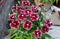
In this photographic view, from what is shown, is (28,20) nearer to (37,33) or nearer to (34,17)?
(34,17)

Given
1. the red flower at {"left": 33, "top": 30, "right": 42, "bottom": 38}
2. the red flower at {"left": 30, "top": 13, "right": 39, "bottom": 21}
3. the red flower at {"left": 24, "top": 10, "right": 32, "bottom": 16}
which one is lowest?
the red flower at {"left": 33, "top": 30, "right": 42, "bottom": 38}

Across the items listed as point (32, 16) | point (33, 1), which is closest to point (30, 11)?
point (32, 16)

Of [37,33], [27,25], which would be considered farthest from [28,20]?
[37,33]

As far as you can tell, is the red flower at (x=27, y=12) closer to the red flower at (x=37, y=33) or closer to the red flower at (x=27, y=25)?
the red flower at (x=27, y=25)

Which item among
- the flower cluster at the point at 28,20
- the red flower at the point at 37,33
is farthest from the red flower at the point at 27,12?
the red flower at the point at 37,33

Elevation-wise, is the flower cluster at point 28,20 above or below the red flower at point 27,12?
below

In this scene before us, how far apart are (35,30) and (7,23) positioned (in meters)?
1.38

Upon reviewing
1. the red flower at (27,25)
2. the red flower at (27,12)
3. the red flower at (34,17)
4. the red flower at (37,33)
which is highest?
the red flower at (27,12)

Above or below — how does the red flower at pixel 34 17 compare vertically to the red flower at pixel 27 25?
above

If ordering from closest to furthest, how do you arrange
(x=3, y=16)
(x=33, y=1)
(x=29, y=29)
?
(x=29, y=29) < (x=3, y=16) < (x=33, y=1)

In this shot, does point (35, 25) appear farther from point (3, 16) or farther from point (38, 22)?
point (3, 16)

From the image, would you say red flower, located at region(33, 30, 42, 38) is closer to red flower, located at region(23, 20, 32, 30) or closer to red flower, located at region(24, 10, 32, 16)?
red flower, located at region(23, 20, 32, 30)

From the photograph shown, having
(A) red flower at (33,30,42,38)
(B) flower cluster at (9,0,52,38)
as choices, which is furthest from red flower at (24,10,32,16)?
(A) red flower at (33,30,42,38)

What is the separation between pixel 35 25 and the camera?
2.59 m
